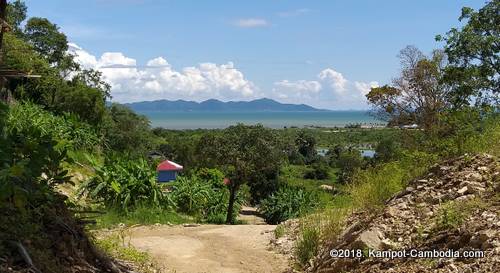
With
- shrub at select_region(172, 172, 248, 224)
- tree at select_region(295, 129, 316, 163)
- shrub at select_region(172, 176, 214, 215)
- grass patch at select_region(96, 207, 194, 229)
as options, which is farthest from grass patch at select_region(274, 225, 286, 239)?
tree at select_region(295, 129, 316, 163)

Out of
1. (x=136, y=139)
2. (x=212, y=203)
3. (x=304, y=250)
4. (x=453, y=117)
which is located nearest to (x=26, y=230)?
(x=304, y=250)

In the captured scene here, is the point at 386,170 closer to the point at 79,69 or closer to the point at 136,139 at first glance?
the point at 79,69

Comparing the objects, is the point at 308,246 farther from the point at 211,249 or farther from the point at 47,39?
the point at 47,39

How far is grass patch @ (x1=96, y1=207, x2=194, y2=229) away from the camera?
38.1ft

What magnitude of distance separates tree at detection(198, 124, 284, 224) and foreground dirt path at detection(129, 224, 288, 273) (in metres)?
7.02

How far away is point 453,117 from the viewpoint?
26.9ft

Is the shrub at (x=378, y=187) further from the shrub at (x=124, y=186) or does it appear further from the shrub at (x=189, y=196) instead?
the shrub at (x=189, y=196)

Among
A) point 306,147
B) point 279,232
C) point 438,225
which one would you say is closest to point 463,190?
point 438,225

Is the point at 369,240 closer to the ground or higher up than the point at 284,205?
higher up

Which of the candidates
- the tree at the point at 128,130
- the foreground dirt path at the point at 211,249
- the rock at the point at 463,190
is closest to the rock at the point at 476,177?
the rock at the point at 463,190

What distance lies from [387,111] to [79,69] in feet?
66.6

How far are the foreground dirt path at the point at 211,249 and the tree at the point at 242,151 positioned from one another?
276 inches

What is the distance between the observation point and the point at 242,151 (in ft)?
61.1

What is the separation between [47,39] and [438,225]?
36.0m
